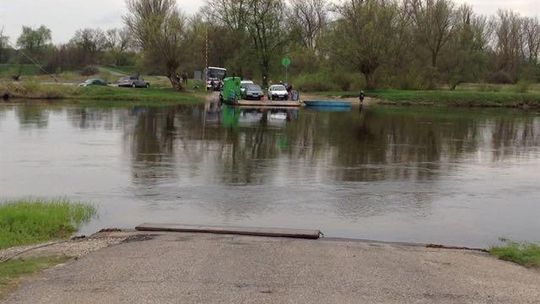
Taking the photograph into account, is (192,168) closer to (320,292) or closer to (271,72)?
(320,292)

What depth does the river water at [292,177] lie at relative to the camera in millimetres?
11711

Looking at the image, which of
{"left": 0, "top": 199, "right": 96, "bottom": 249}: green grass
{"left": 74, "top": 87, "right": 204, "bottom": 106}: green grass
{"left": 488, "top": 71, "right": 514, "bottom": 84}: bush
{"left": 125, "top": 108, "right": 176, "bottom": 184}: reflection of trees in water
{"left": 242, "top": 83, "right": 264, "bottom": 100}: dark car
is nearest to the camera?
{"left": 0, "top": 199, "right": 96, "bottom": 249}: green grass

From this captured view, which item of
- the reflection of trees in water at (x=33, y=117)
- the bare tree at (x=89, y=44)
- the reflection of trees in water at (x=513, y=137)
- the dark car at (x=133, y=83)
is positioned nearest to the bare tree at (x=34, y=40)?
the bare tree at (x=89, y=44)

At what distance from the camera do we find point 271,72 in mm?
72188

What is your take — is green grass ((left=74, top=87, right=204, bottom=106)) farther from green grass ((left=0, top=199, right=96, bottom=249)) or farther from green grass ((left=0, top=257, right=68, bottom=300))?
green grass ((left=0, top=257, right=68, bottom=300))

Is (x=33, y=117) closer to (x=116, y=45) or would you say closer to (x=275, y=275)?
(x=275, y=275)

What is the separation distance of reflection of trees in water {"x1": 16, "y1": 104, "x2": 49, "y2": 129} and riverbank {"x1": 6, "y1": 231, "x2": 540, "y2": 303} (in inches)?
838

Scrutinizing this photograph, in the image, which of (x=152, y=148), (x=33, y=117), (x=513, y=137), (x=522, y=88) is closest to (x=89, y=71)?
(x=522, y=88)

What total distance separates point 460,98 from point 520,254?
5122 centimetres

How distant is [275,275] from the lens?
6.99 metres

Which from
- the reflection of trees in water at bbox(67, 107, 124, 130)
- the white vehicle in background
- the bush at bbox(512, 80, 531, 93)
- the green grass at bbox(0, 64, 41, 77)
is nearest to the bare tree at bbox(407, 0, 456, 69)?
the bush at bbox(512, 80, 531, 93)

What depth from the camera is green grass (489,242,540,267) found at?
845cm

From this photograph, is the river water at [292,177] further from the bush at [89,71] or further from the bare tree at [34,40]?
the bare tree at [34,40]

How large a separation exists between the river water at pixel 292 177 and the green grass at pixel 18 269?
3.39m
